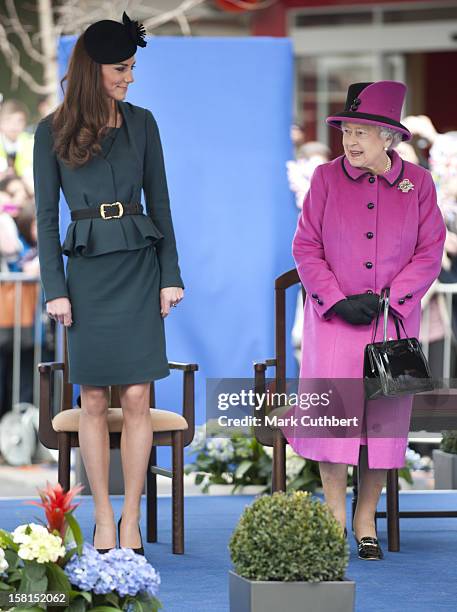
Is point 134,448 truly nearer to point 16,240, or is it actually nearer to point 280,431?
point 280,431

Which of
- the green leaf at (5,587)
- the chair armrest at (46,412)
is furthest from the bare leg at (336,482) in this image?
the green leaf at (5,587)

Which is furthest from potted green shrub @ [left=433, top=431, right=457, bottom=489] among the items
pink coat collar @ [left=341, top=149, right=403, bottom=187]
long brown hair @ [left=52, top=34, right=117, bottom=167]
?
long brown hair @ [left=52, top=34, right=117, bottom=167]

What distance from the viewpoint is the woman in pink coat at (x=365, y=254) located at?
170 inches

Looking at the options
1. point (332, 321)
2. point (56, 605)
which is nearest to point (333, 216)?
point (332, 321)

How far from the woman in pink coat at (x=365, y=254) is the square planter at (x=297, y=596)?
4.00 ft

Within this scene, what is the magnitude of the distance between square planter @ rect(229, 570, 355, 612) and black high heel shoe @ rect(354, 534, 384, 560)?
1245 mm

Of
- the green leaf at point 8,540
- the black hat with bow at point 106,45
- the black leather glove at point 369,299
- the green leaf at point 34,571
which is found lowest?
the green leaf at point 34,571

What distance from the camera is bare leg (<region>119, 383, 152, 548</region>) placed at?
4199mm

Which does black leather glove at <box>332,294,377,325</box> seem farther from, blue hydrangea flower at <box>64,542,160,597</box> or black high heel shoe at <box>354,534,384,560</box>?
blue hydrangea flower at <box>64,542,160,597</box>

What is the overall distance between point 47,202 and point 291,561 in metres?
1.55

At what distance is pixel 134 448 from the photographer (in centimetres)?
423

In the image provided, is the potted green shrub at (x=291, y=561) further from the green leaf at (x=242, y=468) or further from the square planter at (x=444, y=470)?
the square planter at (x=444, y=470)

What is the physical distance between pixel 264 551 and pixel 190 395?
169 cm

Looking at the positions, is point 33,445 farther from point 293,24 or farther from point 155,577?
point 293,24
